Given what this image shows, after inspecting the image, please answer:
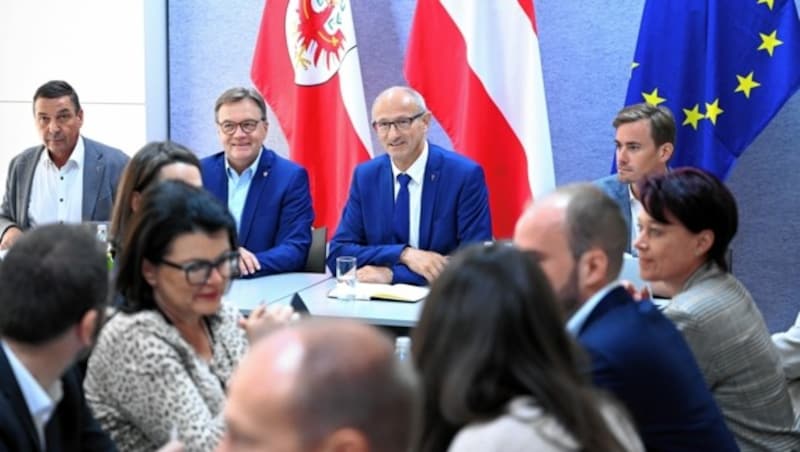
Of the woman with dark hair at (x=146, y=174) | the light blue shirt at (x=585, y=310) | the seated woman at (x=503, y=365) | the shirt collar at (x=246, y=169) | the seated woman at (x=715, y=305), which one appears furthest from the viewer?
the shirt collar at (x=246, y=169)

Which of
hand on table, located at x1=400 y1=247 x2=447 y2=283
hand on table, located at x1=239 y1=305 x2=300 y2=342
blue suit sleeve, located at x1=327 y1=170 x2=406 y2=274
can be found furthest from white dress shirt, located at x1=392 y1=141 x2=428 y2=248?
hand on table, located at x1=239 y1=305 x2=300 y2=342

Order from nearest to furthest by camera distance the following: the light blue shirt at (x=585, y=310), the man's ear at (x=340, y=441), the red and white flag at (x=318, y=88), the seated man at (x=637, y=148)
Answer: the man's ear at (x=340, y=441) → the light blue shirt at (x=585, y=310) → the seated man at (x=637, y=148) → the red and white flag at (x=318, y=88)

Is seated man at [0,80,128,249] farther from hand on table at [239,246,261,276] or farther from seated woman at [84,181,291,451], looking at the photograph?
seated woman at [84,181,291,451]

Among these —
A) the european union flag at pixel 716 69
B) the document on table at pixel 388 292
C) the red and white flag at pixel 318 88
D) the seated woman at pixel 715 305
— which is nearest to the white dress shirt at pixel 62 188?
the red and white flag at pixel 318 88

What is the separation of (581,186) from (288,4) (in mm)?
3282

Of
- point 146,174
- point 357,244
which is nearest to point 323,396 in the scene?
point 146,174

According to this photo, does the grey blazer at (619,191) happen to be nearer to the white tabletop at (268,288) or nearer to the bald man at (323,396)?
the white tabletop at (268,288)

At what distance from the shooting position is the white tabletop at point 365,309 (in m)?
3.15

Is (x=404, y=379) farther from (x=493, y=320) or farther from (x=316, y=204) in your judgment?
(x=316, y=204)

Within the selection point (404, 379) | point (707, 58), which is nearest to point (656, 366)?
Result: point (404, 379)

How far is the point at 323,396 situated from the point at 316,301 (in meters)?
2.46

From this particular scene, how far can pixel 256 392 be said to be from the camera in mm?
1025

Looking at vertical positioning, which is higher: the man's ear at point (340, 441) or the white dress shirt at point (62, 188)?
the man's ear at point (340, 441)

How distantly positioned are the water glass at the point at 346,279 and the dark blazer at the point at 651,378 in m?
1.75
